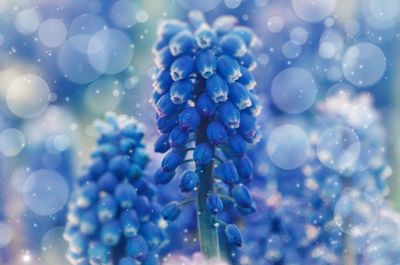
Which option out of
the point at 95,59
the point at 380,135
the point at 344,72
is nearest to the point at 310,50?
the point at 344,72

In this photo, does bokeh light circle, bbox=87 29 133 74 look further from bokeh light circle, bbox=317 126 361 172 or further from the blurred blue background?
bokeh light circle, bbox=317 126 361 172

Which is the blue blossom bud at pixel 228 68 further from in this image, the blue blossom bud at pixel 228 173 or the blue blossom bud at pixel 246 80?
the blue blossom bud at pixel 228 173

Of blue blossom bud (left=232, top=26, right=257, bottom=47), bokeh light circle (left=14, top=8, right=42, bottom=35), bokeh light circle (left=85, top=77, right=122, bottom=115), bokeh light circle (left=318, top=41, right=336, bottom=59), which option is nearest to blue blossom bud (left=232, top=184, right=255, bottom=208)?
blue blossom bud (left=232, top=26, right=257, bottom=47)

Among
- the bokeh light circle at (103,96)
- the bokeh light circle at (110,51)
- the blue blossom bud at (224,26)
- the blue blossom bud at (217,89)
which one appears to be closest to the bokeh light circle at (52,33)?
the bokeh light circle at (110,51)

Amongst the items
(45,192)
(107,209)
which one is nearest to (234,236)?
(107,209)

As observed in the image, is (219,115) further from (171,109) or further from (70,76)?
(70,76)

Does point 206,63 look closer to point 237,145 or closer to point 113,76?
point 237,145
